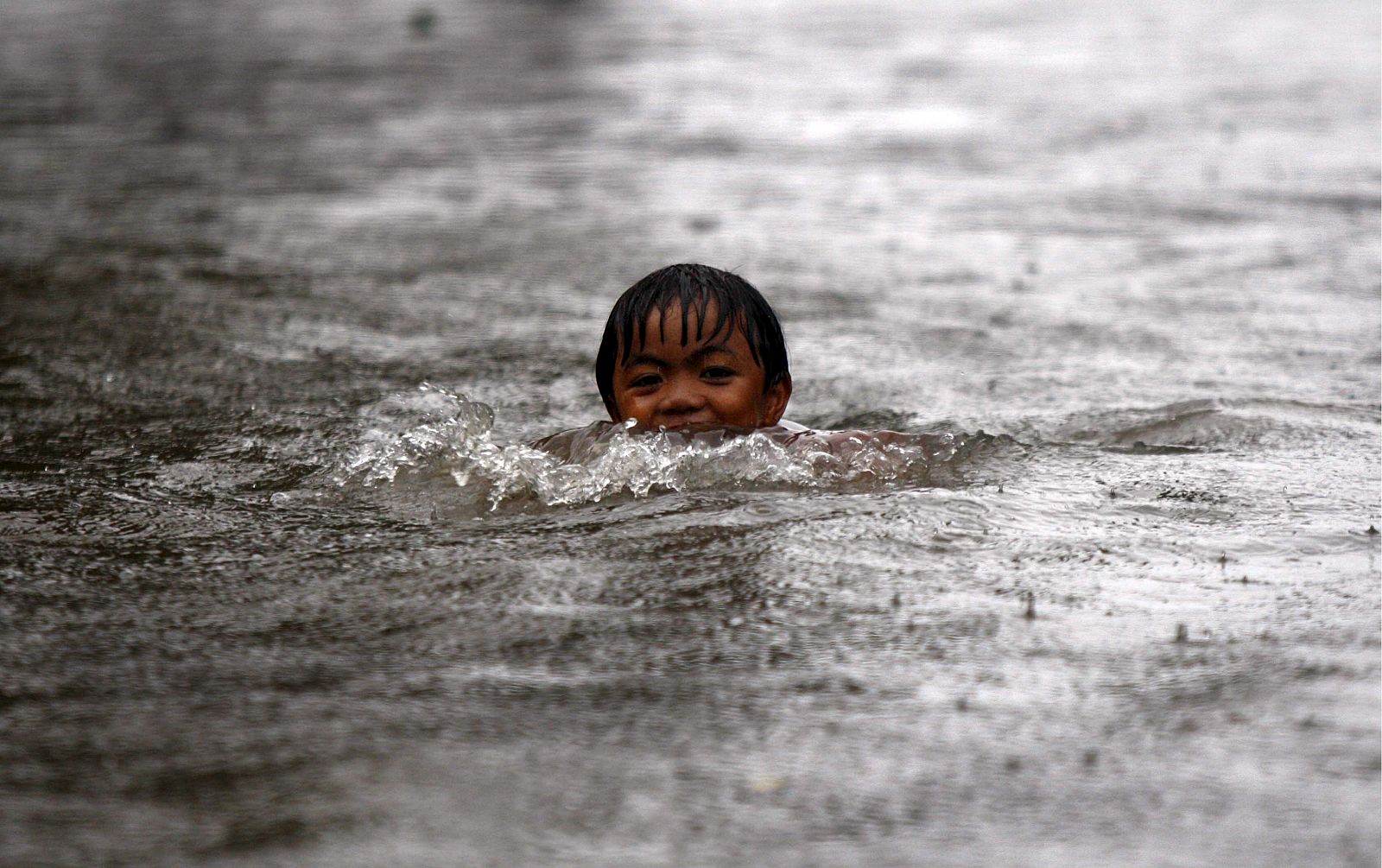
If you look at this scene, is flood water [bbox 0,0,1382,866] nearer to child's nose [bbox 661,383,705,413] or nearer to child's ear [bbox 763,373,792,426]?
child's nose [bbox 661,383,705,413]

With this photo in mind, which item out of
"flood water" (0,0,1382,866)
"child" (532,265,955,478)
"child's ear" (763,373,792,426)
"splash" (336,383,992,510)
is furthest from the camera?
"child's ear" (763,373,792,426)

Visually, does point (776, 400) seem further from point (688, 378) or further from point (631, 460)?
point (631, 460)

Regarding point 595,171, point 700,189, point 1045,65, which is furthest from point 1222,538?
point 1045,65

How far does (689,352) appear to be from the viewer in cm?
446

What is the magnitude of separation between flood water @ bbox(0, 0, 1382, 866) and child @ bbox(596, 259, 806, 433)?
27 cm

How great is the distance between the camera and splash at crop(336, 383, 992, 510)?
→ 412cm

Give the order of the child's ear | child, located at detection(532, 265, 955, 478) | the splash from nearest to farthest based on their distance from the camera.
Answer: the splash < child, located at detection(532, 265, 955, 478) < the child's ear

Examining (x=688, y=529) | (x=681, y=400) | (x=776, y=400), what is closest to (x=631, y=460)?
(x=681, y=400)

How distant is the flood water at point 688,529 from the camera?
2.38m

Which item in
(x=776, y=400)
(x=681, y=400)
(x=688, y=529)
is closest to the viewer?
(x=688, y=529)

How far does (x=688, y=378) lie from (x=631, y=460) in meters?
0.43

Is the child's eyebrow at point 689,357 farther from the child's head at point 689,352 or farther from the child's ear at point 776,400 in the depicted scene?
the child's ear at point 776,400

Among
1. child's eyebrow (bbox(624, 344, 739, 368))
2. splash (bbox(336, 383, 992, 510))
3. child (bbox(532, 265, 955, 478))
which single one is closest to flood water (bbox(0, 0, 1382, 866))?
splash (bbox(336, 383, 992, 510))

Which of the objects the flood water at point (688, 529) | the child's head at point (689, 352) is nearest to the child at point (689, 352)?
the child's head at point (689, 352)
